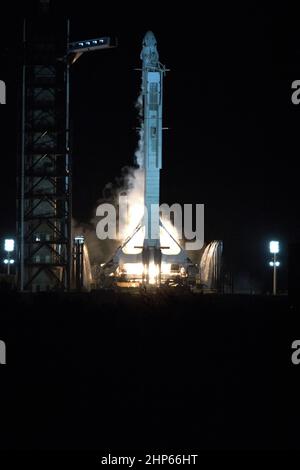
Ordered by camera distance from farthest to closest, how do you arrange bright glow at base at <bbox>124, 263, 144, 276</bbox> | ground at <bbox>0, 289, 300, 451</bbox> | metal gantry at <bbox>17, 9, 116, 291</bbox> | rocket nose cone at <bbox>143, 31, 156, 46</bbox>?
bright glow at base at <bbox>124, 263, 144, 276</bbox> < rocket nose cone at <bbox>143, 31, 156, 46</bbox> < metal gantry at <bbox>17, 9, 116, 291</bbox> < ground at <bbox>0, 289, 300, 451</bbox>

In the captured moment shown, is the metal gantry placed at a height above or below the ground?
above

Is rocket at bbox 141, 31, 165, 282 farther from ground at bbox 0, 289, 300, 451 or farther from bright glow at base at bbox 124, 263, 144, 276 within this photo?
ground at bbox 0, 289, 300, 451

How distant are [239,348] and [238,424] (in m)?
3.63

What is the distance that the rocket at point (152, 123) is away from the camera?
45062mm

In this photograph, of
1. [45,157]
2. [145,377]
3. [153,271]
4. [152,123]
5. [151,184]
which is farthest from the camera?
[151,184]

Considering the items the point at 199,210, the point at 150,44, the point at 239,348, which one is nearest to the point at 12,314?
the point at 239,348

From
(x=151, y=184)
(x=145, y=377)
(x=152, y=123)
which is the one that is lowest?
(x=145, y=377)

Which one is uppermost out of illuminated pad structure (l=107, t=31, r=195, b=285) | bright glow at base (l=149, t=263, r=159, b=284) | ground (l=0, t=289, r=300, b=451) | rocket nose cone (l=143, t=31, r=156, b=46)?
rocket nose cone (l=143, t=31, r=156, b=46)

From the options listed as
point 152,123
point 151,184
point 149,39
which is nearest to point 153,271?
point 151,184

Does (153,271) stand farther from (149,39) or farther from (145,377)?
(145,377)

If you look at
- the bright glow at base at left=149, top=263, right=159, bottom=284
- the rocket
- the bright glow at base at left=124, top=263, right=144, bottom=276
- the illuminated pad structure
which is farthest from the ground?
the bright glow at base at left=124, top=263, right=144, bottom=276

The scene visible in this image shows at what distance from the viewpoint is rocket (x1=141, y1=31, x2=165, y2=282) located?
148 feet

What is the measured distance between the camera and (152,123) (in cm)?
4525

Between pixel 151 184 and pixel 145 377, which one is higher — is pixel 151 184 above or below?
above
